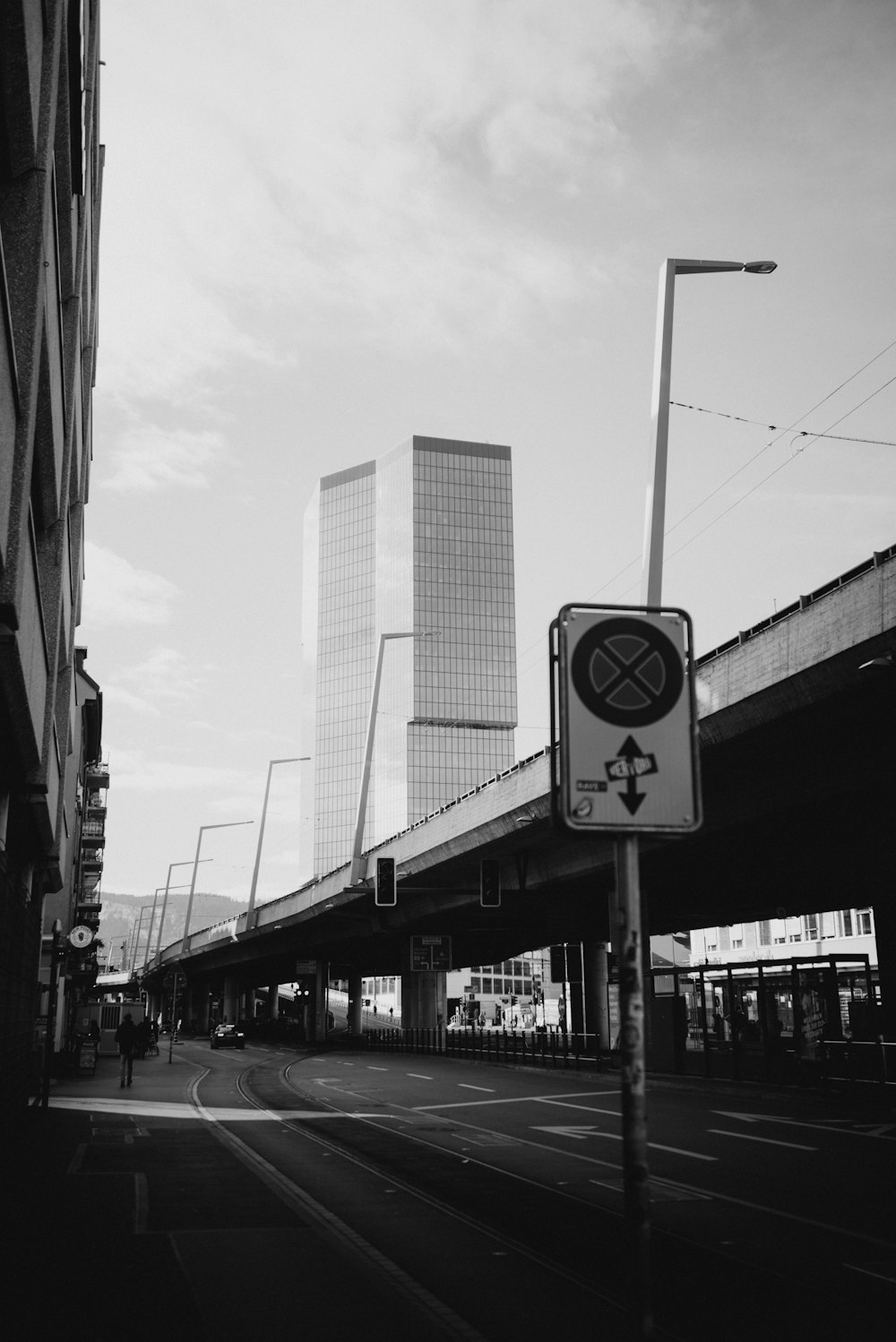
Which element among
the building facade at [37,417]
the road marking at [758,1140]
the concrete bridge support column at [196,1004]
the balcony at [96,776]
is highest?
the balcony at [96,776]

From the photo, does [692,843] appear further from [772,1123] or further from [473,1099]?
[772,1123]

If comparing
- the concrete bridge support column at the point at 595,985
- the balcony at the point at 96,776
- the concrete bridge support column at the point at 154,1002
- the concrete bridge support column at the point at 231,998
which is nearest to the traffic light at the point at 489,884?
the concrete bridge support column at the point at 595,985

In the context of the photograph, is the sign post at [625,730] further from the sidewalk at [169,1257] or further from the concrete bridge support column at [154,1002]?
the concrete bridge support column at [154,1002]

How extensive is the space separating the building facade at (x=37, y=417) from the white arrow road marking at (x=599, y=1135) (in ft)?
29.7

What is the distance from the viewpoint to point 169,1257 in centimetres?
1015

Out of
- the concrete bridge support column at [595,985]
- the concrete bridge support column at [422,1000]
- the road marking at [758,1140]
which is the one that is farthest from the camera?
the concrete bridge support column at [422,1000]

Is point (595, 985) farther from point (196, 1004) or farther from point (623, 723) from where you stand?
point (196, 1004)

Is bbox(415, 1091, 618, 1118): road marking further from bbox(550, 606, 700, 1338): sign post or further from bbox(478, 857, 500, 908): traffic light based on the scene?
bbox(550, 606, 700, 1338): sign post

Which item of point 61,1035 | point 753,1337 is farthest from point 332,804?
point 753,1337

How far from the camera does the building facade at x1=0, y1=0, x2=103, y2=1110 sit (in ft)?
37.4

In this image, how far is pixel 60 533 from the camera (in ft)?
63.9

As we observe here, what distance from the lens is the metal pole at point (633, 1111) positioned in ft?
12.4

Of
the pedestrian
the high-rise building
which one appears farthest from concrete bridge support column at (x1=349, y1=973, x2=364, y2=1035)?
the high-rise building

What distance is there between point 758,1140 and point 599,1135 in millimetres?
2581
